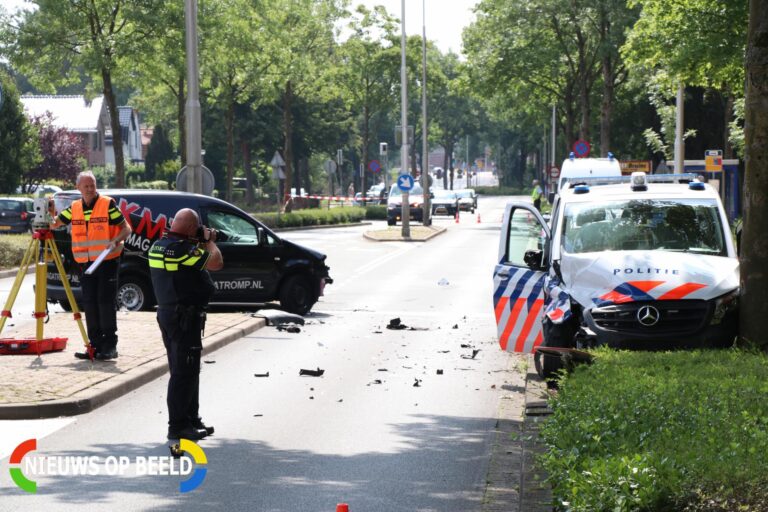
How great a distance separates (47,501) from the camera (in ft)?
23.5

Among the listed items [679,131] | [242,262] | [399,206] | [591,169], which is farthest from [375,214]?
[242,262]

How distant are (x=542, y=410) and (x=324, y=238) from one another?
35750 mm

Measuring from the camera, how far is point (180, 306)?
8.87 metres

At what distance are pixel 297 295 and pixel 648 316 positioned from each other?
8.68 meters

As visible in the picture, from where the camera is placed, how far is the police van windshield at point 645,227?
12.2 metres

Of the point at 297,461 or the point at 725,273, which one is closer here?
the point at 297,461

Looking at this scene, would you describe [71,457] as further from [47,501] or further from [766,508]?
[766,508]

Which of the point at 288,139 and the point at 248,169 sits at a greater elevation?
the point at 288,139

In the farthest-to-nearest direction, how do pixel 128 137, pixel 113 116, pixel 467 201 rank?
1. pixel 128 137
2. pixel 467 201
3. pixel 113 116

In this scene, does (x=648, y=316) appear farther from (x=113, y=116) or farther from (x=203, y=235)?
(x=113, y=116)

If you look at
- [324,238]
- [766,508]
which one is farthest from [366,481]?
[324,238]

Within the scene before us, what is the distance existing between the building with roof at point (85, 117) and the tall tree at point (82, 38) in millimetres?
59212

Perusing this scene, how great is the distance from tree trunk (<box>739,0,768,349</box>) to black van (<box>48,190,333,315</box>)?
28.8 ft

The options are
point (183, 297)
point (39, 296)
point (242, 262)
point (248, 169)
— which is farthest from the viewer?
point (248, 169)
